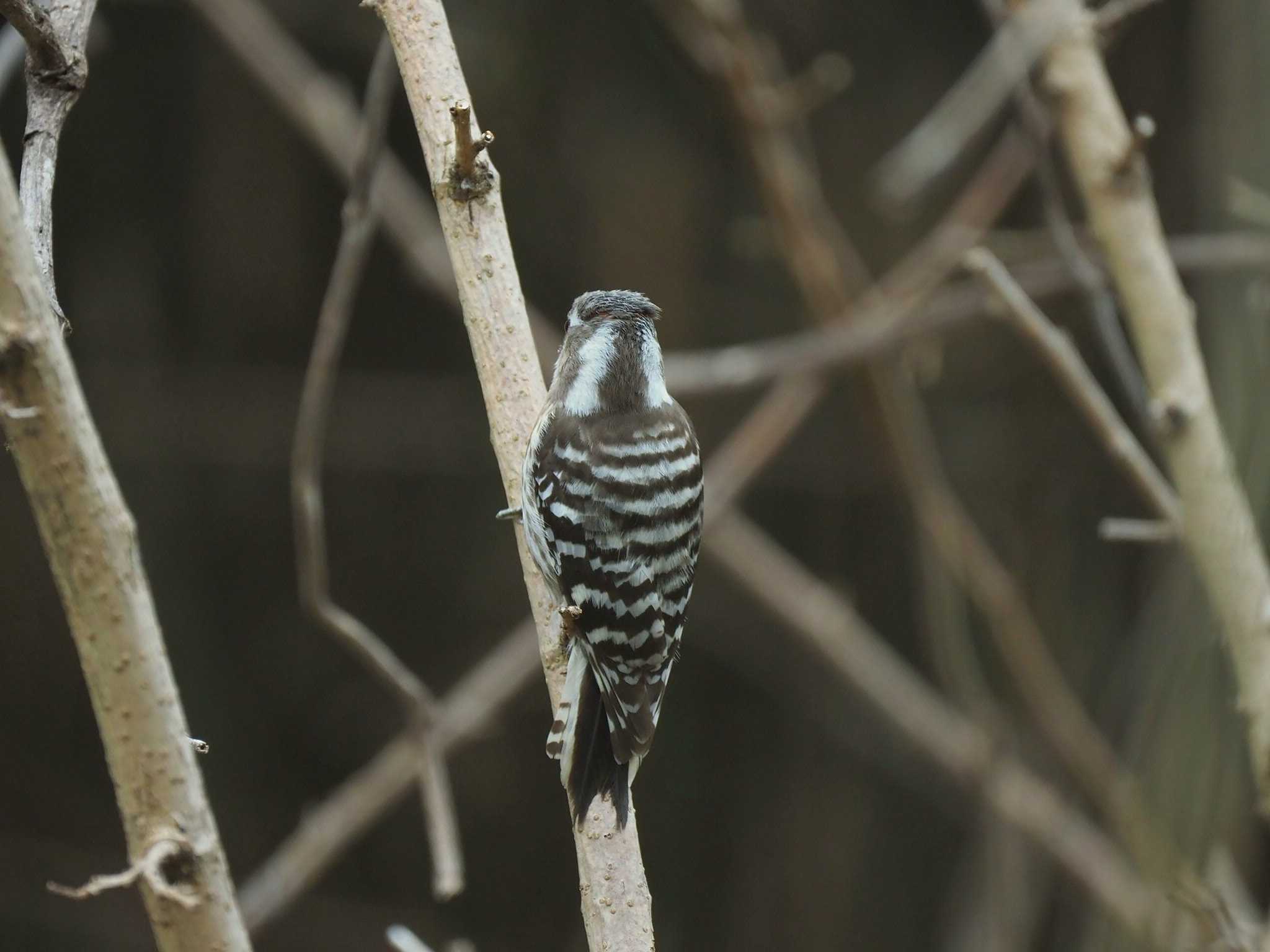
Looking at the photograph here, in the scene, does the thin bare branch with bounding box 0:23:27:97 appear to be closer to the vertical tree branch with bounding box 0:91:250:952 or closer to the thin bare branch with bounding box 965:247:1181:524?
the vertical tree branch with bounding box 0:91:250:952

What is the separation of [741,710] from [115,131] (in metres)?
2.70

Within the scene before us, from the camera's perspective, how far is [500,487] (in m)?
4.39

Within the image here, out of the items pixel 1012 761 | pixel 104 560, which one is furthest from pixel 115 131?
pixel 104 560

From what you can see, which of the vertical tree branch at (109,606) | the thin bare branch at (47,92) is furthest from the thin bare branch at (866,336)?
the vertical tree branch at (109,606)

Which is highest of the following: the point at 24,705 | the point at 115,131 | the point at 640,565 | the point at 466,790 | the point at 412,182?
the point at 115,131

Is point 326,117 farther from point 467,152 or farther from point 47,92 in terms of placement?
point 47,92

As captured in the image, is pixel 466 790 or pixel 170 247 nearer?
pixel 170 247

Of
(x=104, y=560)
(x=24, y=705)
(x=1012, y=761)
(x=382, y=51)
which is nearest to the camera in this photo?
(x=104, y=560)

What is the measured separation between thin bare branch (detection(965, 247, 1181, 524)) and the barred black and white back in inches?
21.2

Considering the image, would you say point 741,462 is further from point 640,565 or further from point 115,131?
point 115,131

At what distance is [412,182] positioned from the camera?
408 cm

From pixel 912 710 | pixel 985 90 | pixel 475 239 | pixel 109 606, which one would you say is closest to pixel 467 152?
pixel 475 239

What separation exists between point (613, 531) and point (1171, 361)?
0.89m

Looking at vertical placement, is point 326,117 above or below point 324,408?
above
